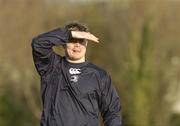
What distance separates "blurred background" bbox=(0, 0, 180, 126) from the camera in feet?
72.9

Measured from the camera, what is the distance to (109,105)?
5.79 meters

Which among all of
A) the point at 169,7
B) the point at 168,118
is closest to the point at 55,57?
the point at 168,118

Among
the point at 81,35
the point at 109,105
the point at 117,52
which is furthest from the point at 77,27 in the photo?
the point at 117,52

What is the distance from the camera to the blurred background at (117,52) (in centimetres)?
2223

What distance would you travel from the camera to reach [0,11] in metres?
24.0

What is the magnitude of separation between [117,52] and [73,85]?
19.0 meters

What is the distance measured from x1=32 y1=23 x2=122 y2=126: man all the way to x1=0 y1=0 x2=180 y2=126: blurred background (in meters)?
16.1

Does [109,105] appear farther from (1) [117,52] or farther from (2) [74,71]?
(1) [117,52]

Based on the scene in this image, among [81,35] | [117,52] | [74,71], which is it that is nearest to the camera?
[81,35]

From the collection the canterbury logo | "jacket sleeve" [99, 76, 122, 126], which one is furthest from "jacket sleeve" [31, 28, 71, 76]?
"jacket sleeve" [99, 76, 122, 126]

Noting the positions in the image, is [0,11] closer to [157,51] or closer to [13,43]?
[13,43]

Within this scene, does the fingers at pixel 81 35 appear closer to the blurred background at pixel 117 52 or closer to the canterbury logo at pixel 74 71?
the canterbury logo at pixel 74 71

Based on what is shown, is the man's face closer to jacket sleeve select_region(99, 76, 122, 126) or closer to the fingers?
the fingers

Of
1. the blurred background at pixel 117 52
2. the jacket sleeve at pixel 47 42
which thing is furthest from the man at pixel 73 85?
the blurred background at pixel 117 52
